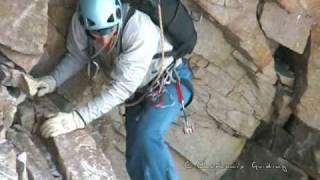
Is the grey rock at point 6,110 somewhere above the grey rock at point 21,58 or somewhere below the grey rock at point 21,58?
below

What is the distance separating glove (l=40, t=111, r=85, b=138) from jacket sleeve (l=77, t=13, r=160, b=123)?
9cm

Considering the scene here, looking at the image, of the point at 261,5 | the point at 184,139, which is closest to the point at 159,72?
the point at 261,5

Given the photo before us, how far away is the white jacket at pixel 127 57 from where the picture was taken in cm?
482

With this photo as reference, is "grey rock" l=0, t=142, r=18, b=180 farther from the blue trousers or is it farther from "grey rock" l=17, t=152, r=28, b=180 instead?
the blue trousers

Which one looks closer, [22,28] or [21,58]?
[22,28]

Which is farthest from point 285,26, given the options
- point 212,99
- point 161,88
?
point 161,88

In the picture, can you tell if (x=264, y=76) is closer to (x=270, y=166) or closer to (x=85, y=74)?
(x=270, y=166)

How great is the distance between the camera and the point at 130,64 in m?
4.81

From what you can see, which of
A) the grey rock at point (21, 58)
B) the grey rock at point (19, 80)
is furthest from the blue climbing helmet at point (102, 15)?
the grey rock at point (19, 80)

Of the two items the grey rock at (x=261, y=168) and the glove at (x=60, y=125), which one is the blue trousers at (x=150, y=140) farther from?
the grey rock at (x=261, y=168)

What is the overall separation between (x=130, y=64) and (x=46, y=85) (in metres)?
0.75

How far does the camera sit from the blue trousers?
17.6ft

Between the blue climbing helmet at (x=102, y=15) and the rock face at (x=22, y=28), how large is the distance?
300 mm

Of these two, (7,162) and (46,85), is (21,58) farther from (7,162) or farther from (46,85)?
(7,162)
